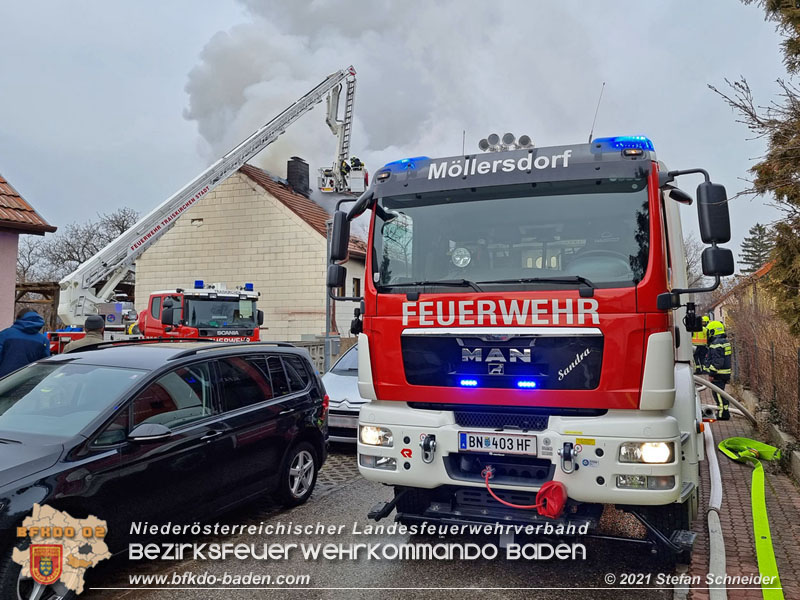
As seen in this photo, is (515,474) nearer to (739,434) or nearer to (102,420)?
(102,420)

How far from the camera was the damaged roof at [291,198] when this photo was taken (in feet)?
75.8

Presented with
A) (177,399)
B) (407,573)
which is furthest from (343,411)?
(407,573)

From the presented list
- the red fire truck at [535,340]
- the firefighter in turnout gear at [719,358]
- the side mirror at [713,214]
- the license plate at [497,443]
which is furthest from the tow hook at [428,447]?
the firefighter in turnout gear at [719,358]

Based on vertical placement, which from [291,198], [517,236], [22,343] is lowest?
[22,343]

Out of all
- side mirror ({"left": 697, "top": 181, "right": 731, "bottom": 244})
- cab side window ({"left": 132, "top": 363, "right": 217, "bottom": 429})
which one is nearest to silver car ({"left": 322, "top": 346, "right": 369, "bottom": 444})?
cab side window ({"left": 132, "top": 363, "right": 217, "bottom": 429})

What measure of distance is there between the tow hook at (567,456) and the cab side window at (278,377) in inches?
117

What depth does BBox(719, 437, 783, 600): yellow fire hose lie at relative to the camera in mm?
4175

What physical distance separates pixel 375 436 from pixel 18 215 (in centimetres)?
963

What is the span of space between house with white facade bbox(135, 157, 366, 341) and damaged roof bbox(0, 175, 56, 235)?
10.8 meters

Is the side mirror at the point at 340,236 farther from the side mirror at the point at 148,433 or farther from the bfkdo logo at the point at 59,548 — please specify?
the bfkdo logo at the point at 59,548

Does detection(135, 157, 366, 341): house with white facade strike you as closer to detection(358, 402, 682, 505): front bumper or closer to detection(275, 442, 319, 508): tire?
detection(275, 442, 319, 508): tire

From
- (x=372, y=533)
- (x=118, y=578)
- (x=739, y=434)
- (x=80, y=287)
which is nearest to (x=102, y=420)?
(x=118, y=578)

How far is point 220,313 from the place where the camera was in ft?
48.5

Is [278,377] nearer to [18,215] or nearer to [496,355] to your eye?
[496,355]
